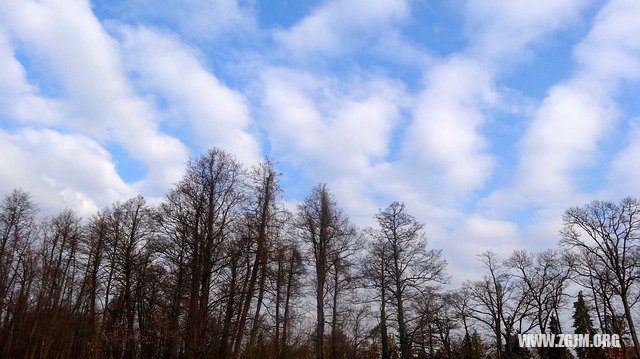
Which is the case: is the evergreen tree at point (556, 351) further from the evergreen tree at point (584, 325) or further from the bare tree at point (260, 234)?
the bare tree at point (260, 234)

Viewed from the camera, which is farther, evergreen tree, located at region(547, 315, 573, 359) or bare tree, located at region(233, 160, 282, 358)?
evergreen tree, located at region(547, 315, 573, 359)

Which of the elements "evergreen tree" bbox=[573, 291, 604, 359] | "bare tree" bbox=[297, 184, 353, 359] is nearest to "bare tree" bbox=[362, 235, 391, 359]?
"bare tree" bbox=[297, 184, 353, 359]

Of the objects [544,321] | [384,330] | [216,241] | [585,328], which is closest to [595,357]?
[585,328]

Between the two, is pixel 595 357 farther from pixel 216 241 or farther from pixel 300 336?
pixel 216 241

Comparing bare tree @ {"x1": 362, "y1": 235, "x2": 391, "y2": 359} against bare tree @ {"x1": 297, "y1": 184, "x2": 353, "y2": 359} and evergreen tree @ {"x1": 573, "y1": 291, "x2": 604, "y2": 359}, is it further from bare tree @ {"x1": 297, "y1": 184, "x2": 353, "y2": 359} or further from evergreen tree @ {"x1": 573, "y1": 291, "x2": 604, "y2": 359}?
evergreen tree @ {"x1": 573, "y1": 291, "x2": 604, "y2": 359}

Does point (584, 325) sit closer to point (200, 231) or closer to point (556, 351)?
point (556, 351)

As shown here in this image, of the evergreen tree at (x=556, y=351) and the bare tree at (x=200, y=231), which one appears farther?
the evergreen tree at (x=556, y=351)

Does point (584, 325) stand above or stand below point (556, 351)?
above

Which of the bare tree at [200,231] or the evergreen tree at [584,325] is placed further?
the evergreen tree at [584,325]

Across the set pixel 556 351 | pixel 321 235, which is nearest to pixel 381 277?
pixel 321 235

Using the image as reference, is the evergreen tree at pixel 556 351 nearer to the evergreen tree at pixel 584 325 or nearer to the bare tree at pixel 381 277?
the evergreen tree at pixel 584 325

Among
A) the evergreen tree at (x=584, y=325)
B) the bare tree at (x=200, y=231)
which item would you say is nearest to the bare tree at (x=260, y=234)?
the bare tree at (x=200, y=231)

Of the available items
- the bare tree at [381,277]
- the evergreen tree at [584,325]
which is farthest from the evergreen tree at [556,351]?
the bare tree at [381,277]

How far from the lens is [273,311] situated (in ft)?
97.1
